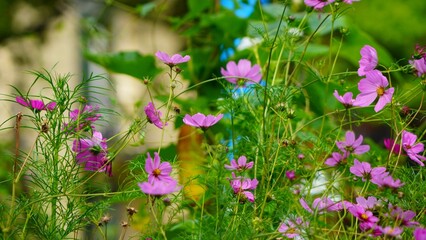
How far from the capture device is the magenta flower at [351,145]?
75cm

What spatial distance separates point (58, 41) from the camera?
344cm

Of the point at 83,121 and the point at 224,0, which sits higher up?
the point at 83,121

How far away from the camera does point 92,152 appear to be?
28.8 inches

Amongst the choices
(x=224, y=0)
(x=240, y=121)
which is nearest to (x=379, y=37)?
(x=224, y=0)

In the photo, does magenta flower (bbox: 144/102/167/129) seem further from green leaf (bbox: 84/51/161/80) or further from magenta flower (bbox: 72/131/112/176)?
green leaf (bbox: 84/51/161/80)

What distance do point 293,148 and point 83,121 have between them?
0.75 feet

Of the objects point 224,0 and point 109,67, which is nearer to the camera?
point 109,67

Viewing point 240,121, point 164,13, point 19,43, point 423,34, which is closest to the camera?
point 240,121

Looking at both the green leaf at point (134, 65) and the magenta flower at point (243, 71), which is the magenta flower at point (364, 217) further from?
the green leaf at point (134, 65)

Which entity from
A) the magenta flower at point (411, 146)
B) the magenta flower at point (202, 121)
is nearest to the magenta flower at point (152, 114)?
the magenta flower at point (202, 121)

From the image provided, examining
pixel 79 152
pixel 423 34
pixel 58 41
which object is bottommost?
pixel 423 34

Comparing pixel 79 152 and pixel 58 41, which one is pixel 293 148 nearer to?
pixel 79 152

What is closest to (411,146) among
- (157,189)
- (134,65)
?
(157,189)

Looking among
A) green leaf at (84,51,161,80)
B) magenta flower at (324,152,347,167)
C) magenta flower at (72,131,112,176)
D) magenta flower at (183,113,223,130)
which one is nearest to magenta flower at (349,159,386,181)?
magenta flower at (324,152,347,167)
